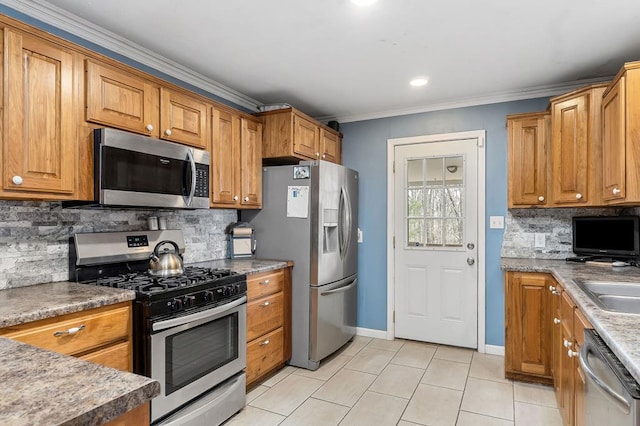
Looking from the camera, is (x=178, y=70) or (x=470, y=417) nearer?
(x=470, y=417)

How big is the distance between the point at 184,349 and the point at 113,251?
2.56 ft

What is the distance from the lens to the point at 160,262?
2.39 m

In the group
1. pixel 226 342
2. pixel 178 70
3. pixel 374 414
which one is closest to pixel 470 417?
pixel 374 414

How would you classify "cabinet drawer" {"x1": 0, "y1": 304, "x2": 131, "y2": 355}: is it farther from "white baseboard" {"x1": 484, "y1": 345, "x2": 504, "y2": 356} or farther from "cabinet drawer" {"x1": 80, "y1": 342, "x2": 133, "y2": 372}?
"white baseboard" {"x1": 484, "y1": 345, "x2": 504, "y2": 356}

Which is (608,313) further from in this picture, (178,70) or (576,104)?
(178,70)

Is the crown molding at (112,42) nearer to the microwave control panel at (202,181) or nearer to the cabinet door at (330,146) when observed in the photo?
the microwave control panel at (202,181)

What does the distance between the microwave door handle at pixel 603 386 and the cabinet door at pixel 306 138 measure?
249 cm

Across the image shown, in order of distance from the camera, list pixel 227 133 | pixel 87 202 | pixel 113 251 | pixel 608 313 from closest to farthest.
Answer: pixel 608 313, pixel 87 202, pixel 113 251, pixel 227 133

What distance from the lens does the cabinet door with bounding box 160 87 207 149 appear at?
2.48 m

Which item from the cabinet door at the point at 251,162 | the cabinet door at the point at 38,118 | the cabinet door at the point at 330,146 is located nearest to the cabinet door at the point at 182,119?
the cabinet door at the point at 251,162

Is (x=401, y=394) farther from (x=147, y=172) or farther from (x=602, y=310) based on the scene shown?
(x=147, y=172)

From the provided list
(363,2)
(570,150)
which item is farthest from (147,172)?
(570,150)

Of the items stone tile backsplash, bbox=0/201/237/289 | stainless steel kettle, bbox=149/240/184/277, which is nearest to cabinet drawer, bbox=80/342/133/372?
A: stainless steel kettle, bbox=149/240/184/277

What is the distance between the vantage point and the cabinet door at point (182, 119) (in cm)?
248
